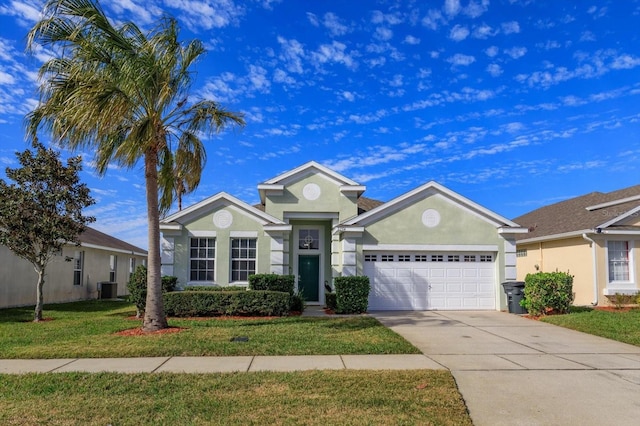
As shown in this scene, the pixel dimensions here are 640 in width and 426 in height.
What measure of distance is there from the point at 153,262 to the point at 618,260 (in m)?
17.3

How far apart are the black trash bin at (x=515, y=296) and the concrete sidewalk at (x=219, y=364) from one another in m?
9.26

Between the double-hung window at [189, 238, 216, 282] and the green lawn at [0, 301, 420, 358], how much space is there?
130 inches

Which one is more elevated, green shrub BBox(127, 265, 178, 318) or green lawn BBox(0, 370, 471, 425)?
green shrub BBox(127, 265, 178, 318)

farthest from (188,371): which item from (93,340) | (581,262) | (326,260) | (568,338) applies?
(581,262)

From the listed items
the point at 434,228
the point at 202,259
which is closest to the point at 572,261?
the point at 434,228

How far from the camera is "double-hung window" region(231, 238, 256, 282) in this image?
17625 millimetres

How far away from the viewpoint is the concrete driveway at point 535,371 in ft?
18.5

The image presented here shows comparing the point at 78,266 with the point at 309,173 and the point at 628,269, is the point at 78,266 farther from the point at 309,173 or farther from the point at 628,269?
the point at 628,269

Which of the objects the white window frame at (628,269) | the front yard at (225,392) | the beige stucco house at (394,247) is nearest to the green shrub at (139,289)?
the beige stucco house at (394,247)

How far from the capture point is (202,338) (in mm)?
10383

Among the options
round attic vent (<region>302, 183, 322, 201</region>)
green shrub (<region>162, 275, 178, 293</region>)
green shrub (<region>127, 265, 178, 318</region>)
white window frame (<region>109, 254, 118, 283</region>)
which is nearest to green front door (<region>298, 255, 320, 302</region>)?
round attic vent (<region>302, 183, 322, 201</region>)

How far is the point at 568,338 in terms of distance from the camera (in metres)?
11.2

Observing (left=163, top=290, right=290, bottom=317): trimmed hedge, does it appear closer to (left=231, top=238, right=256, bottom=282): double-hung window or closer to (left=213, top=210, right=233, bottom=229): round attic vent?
(left=231, top=238, right=256, bottom=282): double-hung window

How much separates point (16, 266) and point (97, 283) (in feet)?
23.1
